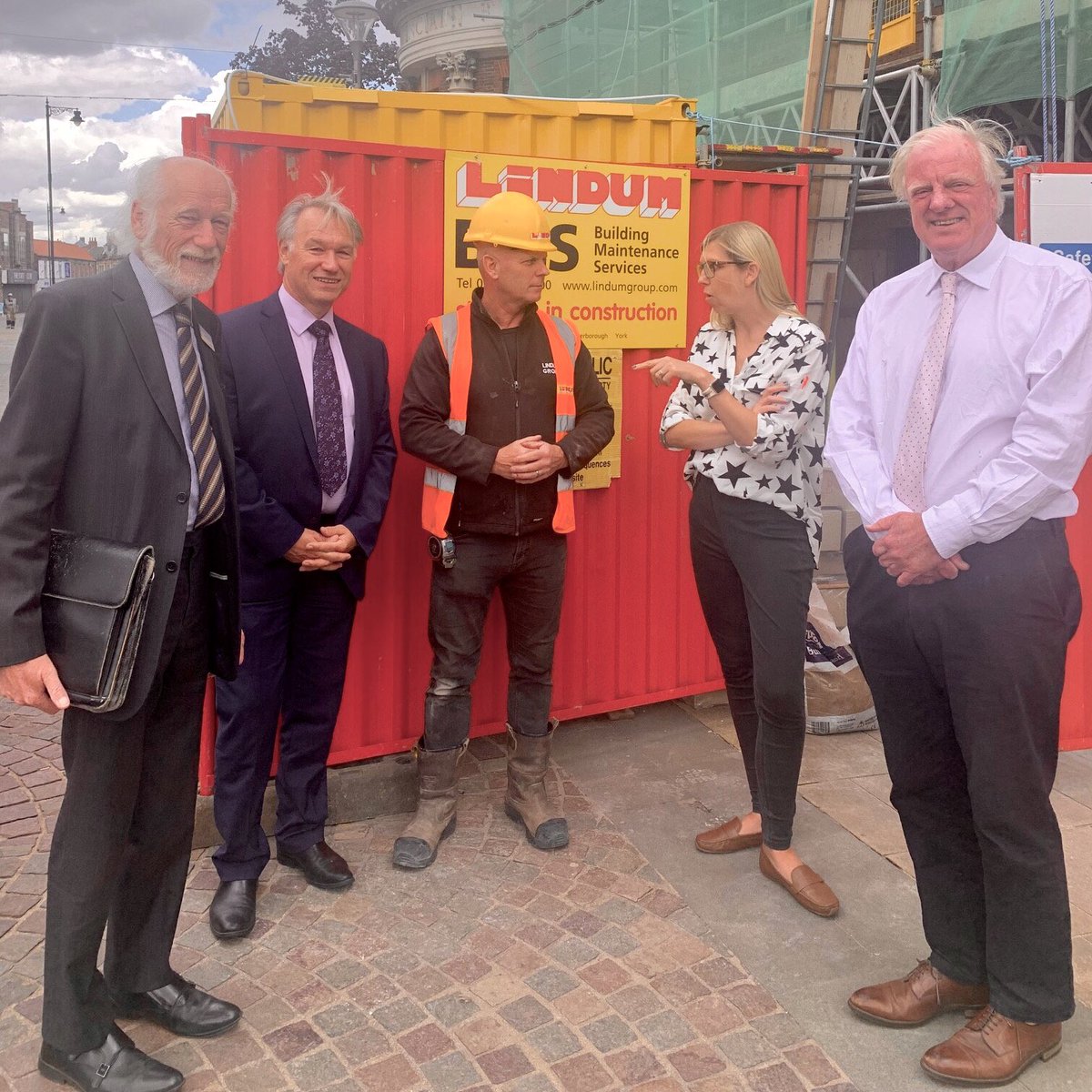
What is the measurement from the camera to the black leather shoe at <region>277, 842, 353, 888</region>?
3645mm

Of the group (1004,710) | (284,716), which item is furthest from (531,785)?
(1004,710)

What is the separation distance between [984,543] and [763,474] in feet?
3.13

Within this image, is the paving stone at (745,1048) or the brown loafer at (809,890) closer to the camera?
the paving stone at (745,1048)

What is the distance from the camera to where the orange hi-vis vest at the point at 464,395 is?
12.1ft

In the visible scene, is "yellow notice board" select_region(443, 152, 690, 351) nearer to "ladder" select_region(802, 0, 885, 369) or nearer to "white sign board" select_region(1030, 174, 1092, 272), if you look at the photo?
"white sign board" select_region(1030, 174, 1092, 272)

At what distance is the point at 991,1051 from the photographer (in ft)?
8.70

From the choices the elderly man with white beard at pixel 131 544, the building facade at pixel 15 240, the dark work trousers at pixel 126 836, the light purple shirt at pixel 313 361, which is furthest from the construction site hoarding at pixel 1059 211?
the building facade at pixel 15 240

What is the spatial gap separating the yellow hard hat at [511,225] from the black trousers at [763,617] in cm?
100

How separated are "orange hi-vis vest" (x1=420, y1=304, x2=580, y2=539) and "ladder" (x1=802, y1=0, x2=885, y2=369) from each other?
3.06m

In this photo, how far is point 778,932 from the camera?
11.1ft

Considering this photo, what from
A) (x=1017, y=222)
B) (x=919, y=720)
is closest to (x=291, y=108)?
(x=1017, y=222)

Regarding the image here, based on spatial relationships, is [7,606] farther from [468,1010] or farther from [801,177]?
[801,177]

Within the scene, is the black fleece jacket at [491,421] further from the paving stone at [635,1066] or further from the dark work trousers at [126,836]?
the paving stone at [635,1066]

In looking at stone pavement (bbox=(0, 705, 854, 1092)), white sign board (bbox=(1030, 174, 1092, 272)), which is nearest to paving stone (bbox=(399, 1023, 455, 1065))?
stone pavement (bbox=(0, 705, 854, 1092))
